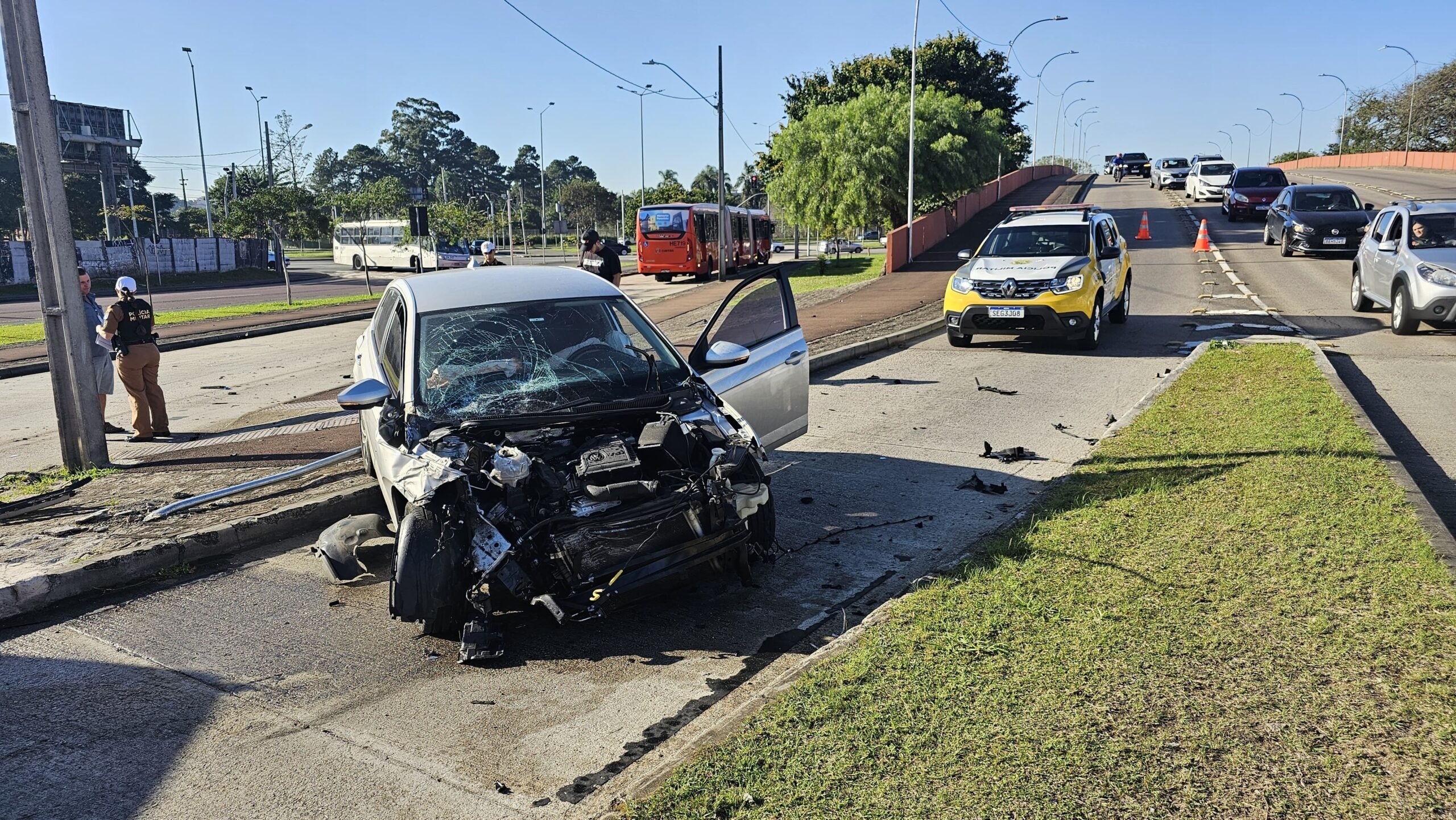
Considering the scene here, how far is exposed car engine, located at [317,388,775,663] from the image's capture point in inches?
176

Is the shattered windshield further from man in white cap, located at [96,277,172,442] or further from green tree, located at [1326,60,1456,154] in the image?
green tree, located at [1326,60,1456,154]

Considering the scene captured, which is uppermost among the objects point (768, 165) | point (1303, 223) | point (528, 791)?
point (768, 165)

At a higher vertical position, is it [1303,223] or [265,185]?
[265,185]

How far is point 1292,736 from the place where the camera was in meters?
3.39

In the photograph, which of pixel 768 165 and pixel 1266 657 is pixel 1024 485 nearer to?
pixel 1266 657

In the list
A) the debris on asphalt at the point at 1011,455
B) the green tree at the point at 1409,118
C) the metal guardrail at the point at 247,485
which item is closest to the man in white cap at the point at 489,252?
the metal guardrail at the point at 247,485

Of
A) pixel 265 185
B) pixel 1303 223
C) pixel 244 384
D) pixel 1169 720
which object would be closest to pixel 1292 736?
pixel 1169 720

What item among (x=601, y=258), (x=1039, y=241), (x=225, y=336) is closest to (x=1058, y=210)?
(x=1039, y=241)

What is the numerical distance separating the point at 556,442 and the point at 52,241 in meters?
5.35

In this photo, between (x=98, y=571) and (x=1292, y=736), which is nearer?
(x=1292, y=736)

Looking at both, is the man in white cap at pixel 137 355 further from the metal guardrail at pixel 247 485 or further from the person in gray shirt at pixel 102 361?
the metal guardrail at pixel 247 485

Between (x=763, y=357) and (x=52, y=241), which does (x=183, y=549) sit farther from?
(x=763, y=357)

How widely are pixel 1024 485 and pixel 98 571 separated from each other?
19.2 feet

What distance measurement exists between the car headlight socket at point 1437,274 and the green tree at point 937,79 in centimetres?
3976
